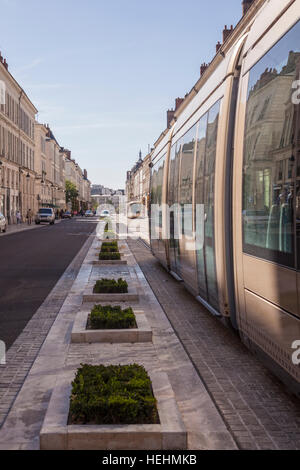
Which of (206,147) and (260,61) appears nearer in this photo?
(260,61)

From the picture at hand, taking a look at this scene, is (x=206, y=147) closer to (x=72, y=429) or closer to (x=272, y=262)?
(x=272, y=262)

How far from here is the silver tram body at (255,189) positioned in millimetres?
4230

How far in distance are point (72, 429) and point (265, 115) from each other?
9.98 ft

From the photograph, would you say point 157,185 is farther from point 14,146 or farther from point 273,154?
point 14,146

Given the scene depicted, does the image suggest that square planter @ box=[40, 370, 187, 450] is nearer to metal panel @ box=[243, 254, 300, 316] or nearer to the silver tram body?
the silver tram body

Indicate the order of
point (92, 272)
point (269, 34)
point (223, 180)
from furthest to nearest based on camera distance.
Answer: point (92, 272) < point (223, 180) < point (269, 34)

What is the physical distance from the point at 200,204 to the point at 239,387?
3.11m

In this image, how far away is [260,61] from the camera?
512 cm

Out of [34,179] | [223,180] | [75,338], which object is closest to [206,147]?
[223,180]

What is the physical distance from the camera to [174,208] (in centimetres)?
1141

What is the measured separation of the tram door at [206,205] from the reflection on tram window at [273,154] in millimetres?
1362
